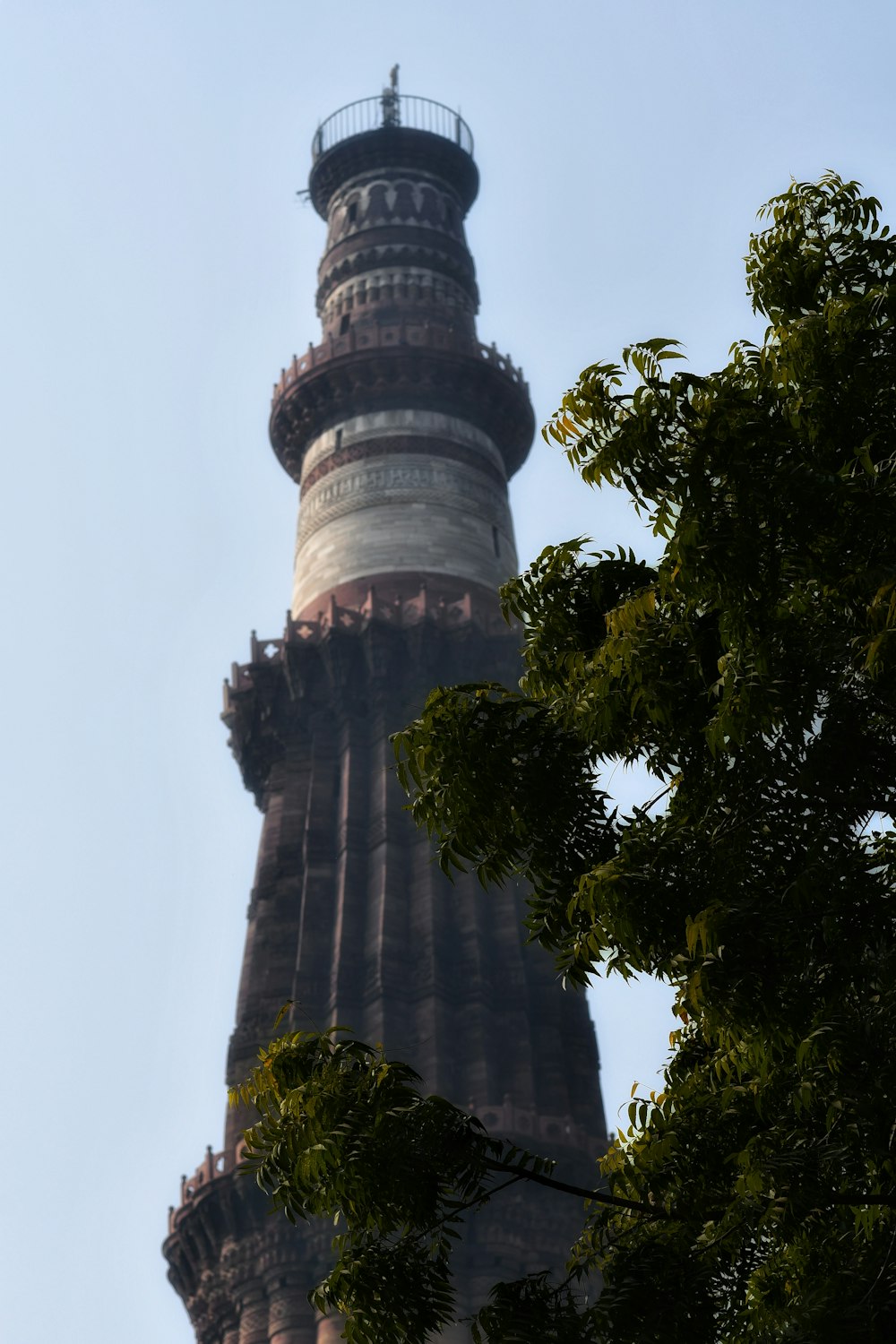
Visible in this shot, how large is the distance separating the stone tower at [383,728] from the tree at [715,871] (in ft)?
62.5

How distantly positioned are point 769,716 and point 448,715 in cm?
198

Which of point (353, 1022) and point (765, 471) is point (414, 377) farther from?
point (765, 471)

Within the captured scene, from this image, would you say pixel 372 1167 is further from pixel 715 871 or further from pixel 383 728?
pixel 383 728

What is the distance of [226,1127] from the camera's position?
37.1m

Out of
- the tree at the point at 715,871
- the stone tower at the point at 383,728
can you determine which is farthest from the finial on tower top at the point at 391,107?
the tree at the point at 715,871

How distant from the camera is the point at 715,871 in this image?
30.2ft

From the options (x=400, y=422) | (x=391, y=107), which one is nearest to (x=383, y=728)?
(x=400, y=422)

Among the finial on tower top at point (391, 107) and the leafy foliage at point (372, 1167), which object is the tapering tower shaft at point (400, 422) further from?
the leafy foliage at point (372, 1167)

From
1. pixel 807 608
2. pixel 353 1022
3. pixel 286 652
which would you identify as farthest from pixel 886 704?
pixel 286 652

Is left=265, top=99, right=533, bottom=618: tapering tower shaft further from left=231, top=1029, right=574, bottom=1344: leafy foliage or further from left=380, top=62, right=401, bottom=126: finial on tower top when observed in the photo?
left=231, top=1029, right=574, bottom=1344: leafy foliage

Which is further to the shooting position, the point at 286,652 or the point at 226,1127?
the point at 286,652

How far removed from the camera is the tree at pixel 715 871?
8.66 m

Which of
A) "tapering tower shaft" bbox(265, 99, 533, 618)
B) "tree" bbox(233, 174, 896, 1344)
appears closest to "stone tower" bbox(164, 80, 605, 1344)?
"tapering tower shaft" bbox(265, 99, 533, 618)

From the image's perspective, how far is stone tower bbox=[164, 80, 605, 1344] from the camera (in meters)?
34.3
